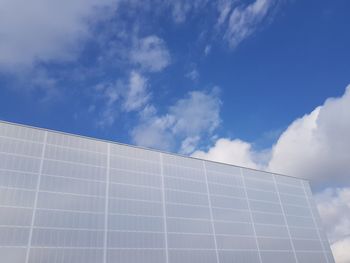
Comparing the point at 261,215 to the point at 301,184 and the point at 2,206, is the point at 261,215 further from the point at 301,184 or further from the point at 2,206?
the point at 2,206

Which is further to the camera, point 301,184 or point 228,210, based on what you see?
point 301,184

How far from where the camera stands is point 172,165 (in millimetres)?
31812

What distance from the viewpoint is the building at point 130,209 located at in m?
22.4

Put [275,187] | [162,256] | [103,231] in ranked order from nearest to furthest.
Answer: [103,231] < [162,256] < [275,187]

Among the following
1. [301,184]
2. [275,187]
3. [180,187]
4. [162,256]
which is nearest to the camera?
[162,256]

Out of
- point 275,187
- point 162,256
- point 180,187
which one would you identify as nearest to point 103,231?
point 162,256

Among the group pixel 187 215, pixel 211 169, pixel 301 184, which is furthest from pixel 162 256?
pixel 301 184

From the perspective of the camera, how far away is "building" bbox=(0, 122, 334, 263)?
22391 millimetres

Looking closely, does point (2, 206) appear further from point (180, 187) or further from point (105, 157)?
point (180, 187)

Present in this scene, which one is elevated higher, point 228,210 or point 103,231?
point 228,210

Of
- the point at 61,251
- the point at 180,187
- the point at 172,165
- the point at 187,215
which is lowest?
the point at 61,251

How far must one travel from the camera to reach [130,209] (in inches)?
1047

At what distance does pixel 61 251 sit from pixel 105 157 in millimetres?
8560

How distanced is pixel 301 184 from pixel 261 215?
10746 mm
